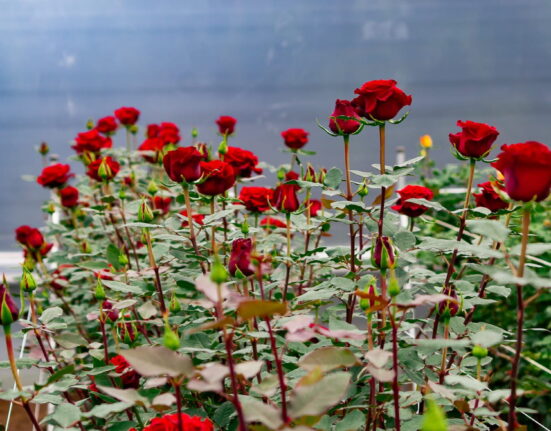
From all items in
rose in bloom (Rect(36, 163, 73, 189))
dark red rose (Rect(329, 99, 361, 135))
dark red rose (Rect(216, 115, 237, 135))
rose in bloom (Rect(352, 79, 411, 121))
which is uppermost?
rose in bloom (Rect(352, 79, 411, 121))

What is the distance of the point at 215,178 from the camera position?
0.69m

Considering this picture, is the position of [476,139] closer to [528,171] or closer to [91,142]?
[528,171]

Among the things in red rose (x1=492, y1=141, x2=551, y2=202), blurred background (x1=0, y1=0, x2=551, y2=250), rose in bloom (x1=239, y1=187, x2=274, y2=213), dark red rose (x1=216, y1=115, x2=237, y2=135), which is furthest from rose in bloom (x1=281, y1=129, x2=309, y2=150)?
blurred background (x1=0, y1=0, x2=551, y2=250)

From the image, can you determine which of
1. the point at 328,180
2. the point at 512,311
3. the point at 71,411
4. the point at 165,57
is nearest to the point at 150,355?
the point at 71,411

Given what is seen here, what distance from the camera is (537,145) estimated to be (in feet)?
1.28

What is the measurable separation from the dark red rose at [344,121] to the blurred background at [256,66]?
5.71 ft

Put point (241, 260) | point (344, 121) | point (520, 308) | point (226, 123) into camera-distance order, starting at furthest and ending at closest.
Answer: point (226, 123), point (344, 121), point (241, 260), point (520, 308)

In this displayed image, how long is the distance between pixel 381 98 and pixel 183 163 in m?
0.21

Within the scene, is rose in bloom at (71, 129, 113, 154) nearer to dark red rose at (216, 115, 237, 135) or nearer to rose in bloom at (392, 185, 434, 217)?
dark red rose at (216, 115, 237, 135)

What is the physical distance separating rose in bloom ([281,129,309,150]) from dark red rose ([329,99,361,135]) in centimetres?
48

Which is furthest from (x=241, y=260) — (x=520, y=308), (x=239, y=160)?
(x=239, y=160)

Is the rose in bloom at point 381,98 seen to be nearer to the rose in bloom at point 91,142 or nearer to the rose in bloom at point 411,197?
the rose in bloom at point 411,197

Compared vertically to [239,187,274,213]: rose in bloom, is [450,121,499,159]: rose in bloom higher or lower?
higher

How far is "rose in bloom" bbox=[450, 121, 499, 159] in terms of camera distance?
0.60m
